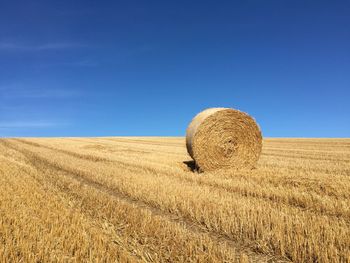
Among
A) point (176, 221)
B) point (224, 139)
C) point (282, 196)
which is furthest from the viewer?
point (224, 139)

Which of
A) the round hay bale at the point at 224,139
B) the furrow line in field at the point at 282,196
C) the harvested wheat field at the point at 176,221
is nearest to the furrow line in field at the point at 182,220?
the harvested wheat field at the point at 176,221

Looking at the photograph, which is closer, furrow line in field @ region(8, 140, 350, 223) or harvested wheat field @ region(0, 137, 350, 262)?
Answer: harvested wheat field @ region(0, 137, 350, 262)

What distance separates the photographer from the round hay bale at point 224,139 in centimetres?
1184

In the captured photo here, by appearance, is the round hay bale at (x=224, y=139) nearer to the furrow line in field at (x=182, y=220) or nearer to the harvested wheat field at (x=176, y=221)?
the harvested wheat field at (x=176, y=221)

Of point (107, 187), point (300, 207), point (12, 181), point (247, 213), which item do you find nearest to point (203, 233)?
point (247, 213)

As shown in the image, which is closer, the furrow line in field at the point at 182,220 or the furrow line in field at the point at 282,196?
the furrow line in field at the point at 182,220

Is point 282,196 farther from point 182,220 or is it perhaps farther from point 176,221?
point 176,221

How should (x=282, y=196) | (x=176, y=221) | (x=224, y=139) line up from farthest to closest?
(x=224, y=139), (x=282, y=196), (x=176, y=221)

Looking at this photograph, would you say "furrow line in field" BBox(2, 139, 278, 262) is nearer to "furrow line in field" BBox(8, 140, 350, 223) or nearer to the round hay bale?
"furrow line in field" BBox(8, 140, 350, 223)

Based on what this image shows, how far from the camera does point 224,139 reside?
12.2 meters

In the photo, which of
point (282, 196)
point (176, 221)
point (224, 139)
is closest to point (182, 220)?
point (176, 221)

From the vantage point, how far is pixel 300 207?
21.3 feet

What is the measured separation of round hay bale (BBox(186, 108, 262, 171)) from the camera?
38.8 ft

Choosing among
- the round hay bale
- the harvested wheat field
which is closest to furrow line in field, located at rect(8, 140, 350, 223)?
the harvested wheat field
